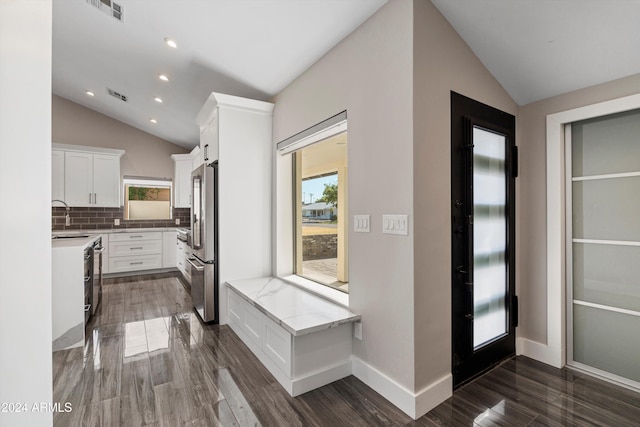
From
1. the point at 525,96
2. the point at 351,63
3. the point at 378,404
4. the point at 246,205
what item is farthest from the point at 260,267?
the point at 525,96

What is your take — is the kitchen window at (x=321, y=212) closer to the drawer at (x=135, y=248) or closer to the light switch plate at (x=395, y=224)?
the light switch plate at (x=395, y=224)

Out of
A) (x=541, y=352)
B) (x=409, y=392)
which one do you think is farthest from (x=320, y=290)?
(x=541, y=352)

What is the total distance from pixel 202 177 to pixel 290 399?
7.97 ft

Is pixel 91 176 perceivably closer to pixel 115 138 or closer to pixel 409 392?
pixel 115 138

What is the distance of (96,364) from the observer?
2.43 metres

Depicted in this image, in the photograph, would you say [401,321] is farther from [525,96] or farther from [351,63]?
[525,96]

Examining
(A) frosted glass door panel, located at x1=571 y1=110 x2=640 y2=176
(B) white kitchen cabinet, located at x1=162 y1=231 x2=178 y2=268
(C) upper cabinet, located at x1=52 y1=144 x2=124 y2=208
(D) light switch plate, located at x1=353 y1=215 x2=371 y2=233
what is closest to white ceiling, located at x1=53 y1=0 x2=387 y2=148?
(C) upper cabinet, located at x1=52 y1=144 x2=124 y2=208

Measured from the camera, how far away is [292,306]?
2.41 meters

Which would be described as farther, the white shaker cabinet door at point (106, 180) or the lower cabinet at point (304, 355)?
the white shaker cabinet door at point (106, 180)

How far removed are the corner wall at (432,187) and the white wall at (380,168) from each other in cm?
6

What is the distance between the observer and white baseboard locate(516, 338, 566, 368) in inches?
91.0

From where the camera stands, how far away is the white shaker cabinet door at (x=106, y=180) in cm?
564

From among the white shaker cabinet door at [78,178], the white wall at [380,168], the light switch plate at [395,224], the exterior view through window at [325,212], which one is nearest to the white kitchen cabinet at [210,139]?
the exterior view through window at [325,212]

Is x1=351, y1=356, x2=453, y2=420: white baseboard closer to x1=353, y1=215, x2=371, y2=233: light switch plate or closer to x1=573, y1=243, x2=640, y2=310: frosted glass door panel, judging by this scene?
x1=353, y1=215, x2=371, y2=233: light switch plate
